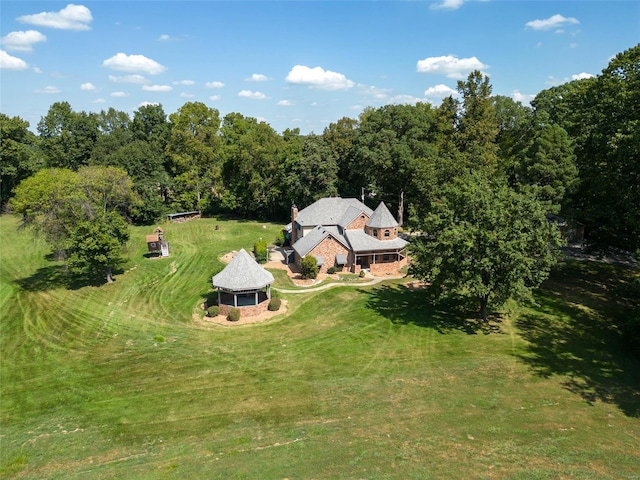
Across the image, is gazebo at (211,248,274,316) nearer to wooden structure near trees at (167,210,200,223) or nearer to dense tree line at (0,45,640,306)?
dense tree line at (0,45,640,306)

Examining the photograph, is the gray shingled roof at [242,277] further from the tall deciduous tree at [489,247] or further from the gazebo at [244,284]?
the tall deciduous tree at [489,247]

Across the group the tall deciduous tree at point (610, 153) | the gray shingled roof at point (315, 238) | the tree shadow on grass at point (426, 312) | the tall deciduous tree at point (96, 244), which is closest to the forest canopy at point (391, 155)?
the tall deciduous tree at point (610, 153)

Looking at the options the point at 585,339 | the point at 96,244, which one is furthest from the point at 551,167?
the point at 96,244

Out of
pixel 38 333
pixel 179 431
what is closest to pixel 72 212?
pixel 38 333

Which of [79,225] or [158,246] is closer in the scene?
[79,225]

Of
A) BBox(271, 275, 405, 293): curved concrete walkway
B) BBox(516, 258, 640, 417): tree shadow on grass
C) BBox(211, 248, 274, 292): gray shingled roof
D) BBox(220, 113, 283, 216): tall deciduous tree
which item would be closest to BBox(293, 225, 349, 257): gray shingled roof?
BBox(271, 275, 405, 293): curved concrete walkway

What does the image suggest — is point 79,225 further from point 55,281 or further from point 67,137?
point 67,137

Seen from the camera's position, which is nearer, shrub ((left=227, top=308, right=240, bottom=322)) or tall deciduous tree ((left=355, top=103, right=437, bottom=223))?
shrub ((left=227, top=308, right=240, bottom=322))

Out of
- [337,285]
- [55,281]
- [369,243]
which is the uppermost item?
[369,243]
